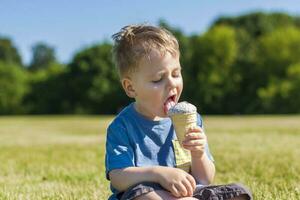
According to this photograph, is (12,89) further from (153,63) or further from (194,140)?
(194,140)

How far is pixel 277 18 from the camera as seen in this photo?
75.9 m

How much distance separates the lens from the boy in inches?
132

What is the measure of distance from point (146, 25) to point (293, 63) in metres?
60.1

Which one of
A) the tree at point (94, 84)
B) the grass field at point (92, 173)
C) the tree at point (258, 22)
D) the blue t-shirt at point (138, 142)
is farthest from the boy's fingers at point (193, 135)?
the tree at point (258, 22)

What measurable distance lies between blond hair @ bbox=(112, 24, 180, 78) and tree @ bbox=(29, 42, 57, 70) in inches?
4507

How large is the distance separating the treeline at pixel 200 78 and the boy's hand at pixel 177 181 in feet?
179

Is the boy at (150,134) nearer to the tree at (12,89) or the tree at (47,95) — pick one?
the tree at (47,95)

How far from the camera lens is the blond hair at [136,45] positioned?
137 inches

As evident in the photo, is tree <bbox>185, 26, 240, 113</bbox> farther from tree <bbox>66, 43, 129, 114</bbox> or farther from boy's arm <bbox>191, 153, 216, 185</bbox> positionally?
boy's arm <bbox>191, 153, 216, 185</bbox>

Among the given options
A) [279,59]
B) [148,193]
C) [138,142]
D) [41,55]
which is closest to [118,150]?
[138,142]

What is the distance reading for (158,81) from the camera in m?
3.48

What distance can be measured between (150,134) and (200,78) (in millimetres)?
58021

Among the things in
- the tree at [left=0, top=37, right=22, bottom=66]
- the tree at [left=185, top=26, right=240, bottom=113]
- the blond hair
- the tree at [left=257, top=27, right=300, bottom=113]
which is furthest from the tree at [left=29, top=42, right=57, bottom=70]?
the blond hair

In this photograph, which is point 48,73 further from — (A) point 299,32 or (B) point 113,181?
(B) point 113,181
